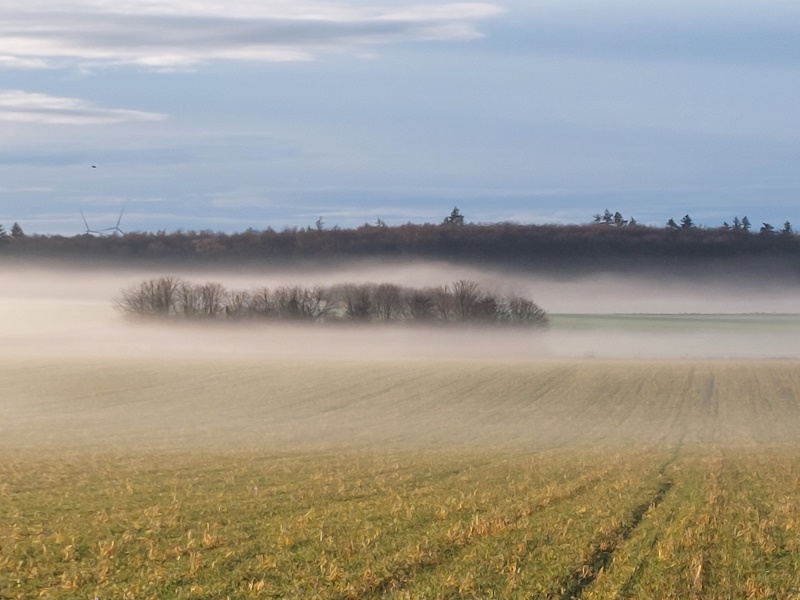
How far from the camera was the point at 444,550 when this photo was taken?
1115cm

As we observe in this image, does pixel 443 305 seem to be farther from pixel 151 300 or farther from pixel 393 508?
pixel 393 508

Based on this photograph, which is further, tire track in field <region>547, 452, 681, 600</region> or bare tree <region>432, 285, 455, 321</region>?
bare tree <region>432, 285, 455, 321</region>

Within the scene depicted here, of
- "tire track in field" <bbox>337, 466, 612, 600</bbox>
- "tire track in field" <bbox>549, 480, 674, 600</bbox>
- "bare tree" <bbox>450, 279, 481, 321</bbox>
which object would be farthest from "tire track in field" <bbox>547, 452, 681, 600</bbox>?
"bare tree" <bbox>450, 279, 481, 321</bbox>

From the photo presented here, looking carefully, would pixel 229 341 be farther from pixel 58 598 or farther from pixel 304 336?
pixel 58 598

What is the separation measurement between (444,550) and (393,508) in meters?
2.91

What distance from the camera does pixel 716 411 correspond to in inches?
1859

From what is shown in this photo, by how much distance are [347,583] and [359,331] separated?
92073 mm

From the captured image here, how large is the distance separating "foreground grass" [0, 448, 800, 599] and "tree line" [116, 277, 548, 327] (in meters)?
86.8

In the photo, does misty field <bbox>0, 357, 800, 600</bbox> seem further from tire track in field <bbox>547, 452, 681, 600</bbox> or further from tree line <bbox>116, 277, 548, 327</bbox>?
tree line <bbox>116, 277, 548, 327</bbox>

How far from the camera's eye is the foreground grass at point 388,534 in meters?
9.76

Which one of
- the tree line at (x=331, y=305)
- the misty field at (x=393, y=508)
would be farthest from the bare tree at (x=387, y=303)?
the misty field at (x=393, y=508)

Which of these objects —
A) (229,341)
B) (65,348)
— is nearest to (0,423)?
(65,348)

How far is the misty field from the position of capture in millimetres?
9930

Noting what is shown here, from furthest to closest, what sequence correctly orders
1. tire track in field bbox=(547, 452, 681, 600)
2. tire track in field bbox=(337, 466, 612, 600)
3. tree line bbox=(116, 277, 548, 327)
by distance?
tree line bbox=(116, 277, 548, 327), tire track in field bbox=(547, 452, 681, 600), tire track in field bbox=(337, 466, 612, 600)
